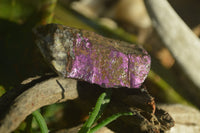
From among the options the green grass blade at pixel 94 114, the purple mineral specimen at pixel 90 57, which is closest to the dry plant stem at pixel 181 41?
the purple mineral specimen at pixel 90 57

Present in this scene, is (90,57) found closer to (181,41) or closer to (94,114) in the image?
(94,114)

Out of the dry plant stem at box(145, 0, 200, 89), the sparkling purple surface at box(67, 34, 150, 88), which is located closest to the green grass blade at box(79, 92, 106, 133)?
the sparkling purple surface at box(67, 34, 150, 88)

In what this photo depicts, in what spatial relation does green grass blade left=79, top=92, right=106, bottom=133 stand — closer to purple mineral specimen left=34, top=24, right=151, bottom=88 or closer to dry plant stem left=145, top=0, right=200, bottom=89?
purple mineral specimen left=34, top=24, right=151, bottom=88

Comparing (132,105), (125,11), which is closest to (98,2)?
(125,11)

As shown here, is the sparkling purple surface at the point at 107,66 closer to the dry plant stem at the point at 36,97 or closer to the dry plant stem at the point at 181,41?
the dry plant stem at the point at 36,97

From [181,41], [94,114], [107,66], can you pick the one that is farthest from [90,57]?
[181,41]

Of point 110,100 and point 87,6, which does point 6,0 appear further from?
point 87,6
